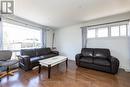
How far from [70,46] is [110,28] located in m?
2.56

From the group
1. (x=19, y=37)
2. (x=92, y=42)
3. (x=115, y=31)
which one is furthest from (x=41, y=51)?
(x=115, y=31)

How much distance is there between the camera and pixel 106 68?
2.94 meters

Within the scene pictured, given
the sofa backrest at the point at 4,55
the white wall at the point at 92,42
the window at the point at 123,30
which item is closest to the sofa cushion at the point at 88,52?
the white wall at the point at 92,42

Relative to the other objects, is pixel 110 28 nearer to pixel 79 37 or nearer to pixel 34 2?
pixel 79 37

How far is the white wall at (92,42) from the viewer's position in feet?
10.9

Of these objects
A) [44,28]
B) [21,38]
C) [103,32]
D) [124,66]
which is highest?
[44,28]

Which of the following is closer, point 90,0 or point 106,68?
point 90,0

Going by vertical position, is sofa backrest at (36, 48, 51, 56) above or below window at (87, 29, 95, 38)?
below

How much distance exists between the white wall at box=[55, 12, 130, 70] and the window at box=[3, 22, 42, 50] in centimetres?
164

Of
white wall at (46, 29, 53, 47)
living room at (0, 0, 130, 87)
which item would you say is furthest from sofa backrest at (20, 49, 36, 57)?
white wall at (46, 29, 53, 47)

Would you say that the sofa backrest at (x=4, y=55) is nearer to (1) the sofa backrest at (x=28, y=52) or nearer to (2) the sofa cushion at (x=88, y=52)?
(1) the sofa backrest at (x=28, y=52)

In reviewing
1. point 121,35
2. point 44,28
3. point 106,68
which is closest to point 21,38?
point 44,28

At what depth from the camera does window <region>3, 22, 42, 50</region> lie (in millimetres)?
3389

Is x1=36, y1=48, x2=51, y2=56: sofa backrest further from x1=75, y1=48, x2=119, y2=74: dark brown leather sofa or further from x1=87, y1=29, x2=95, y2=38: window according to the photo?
x1=87, y1=29, x2=95, y2=38: window
